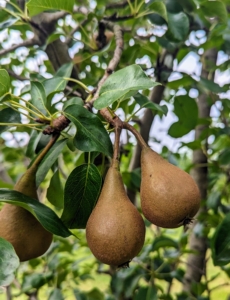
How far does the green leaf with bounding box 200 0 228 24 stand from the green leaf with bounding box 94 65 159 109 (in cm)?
45

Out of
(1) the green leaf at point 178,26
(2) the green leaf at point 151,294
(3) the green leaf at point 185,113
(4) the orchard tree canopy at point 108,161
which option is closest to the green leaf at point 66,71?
(4) the orchard tree canopy at point 108,161

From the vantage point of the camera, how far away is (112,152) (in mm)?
548

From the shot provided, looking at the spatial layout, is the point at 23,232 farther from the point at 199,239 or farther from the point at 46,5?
the point at 199,239

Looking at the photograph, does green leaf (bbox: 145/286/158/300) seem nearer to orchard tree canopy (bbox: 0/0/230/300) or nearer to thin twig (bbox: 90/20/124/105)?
orchard tree canopy (bbox: 0/0/230/300)

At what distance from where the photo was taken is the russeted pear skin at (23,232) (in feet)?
1.74

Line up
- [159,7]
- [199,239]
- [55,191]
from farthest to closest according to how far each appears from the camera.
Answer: [199,239] < [159,7] < [55,191]

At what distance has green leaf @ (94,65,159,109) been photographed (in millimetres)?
492

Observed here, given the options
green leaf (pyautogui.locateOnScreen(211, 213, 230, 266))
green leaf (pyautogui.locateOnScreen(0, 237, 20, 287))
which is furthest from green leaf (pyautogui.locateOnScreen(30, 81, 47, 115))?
green leaf (pyautogui.locateOnScreen(211, 213, 230, 266))

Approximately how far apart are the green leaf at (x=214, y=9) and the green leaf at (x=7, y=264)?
674mm

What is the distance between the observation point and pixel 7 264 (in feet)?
1.49

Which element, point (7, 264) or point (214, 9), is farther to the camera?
point (214, 9)

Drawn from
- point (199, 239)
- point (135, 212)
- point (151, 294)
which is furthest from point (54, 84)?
point (199, 239)

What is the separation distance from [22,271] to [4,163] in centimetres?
41

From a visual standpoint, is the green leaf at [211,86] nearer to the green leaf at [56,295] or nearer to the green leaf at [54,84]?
the green leaf at [54,84]
